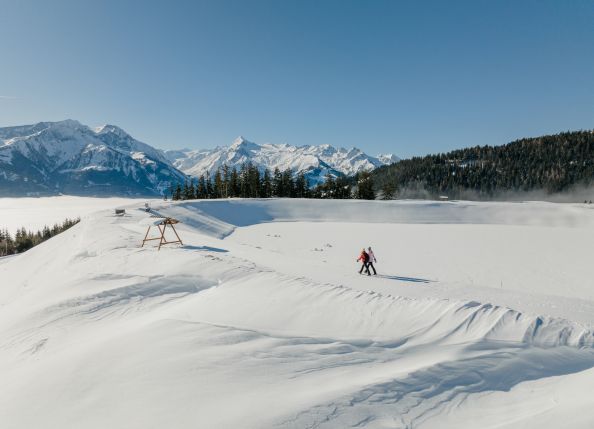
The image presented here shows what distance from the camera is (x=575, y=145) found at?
153 metres

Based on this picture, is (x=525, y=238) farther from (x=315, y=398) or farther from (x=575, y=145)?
(x=575, y=145)

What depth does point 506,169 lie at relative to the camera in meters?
158

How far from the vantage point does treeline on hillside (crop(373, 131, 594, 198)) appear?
146 m

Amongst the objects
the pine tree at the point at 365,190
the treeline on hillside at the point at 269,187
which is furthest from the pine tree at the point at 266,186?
the pine tree at the point at 365,190

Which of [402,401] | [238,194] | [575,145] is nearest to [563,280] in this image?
[402,401]

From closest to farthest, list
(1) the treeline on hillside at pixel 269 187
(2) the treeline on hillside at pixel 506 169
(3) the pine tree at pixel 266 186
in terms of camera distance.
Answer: (1) the treeline on hillside at pixel 269 187 → (3) the pine tree at pixel 266 186 → (2) the treeline on hillside at pixel 506 169

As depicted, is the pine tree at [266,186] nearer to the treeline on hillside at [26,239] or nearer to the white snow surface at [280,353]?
the treeline on hillside at [26,239]

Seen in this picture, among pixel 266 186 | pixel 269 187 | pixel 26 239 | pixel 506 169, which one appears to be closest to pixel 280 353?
pixel 266 186

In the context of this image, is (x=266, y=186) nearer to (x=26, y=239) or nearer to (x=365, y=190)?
(x=365, y=190)

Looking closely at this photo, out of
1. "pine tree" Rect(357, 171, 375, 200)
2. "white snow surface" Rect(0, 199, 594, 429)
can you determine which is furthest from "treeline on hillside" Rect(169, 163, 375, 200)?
"white snow surface" Rect(0, 199, 594, 429)

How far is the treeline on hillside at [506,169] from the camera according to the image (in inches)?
5728

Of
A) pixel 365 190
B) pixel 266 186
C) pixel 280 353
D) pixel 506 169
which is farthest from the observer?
pixel 506 169

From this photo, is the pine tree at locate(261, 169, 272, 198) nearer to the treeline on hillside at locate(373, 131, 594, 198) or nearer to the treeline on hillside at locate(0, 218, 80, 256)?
the treeline on hillside at locate(0, 218, 80, 256)

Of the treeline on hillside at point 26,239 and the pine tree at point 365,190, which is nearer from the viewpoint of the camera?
the treeline on hillside at point 26,239
